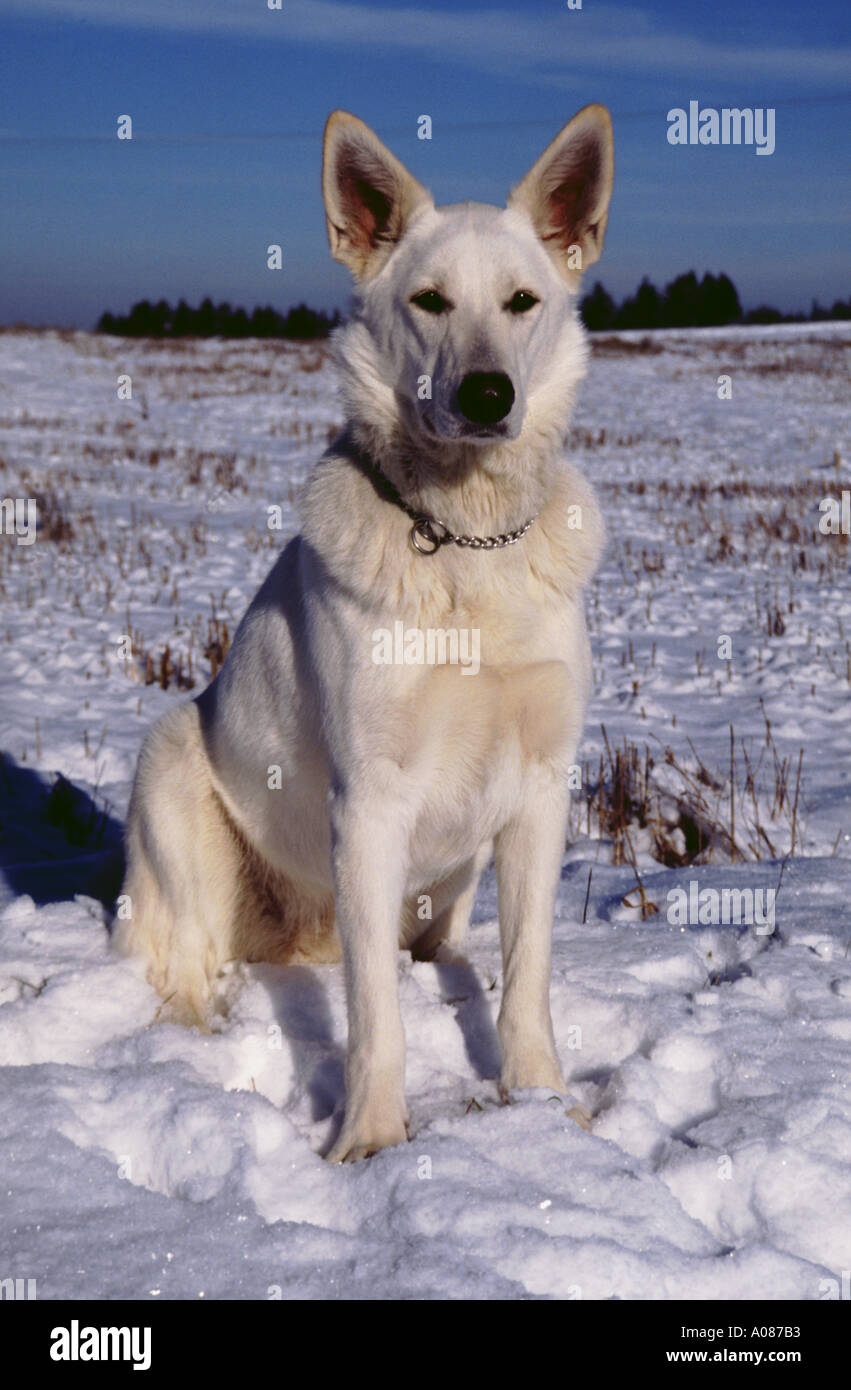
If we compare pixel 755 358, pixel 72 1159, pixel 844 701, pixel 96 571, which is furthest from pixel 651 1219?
pixel 755 358

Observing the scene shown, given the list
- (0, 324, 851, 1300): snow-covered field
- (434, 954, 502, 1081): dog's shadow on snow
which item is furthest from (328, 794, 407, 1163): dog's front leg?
(434, 954, 502, 1081): dog's shadow on snow

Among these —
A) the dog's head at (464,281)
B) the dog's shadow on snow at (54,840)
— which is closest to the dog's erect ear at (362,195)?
the dog's head at (464,281)

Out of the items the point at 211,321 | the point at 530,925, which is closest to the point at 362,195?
the point at 530,925

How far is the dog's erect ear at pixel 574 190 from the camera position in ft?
8.39

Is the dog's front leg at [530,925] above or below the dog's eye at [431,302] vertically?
below

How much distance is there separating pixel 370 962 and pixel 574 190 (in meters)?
1.76

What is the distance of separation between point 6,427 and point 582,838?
1415cm

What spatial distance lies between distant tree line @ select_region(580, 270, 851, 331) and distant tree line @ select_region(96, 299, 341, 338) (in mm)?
14366

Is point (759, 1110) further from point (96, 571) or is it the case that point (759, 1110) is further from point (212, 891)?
point (96, 571)

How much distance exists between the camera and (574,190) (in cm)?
270

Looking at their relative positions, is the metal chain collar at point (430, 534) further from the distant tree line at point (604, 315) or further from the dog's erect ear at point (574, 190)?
the distant tree line at point (604, 315)

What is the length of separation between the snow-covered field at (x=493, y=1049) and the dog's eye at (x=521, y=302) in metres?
1.22

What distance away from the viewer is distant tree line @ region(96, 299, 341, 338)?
57406mm

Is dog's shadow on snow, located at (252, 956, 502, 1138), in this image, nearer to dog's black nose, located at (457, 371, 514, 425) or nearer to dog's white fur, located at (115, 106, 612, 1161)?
dog's white fur, located at (115, 106, 612, 1161)
